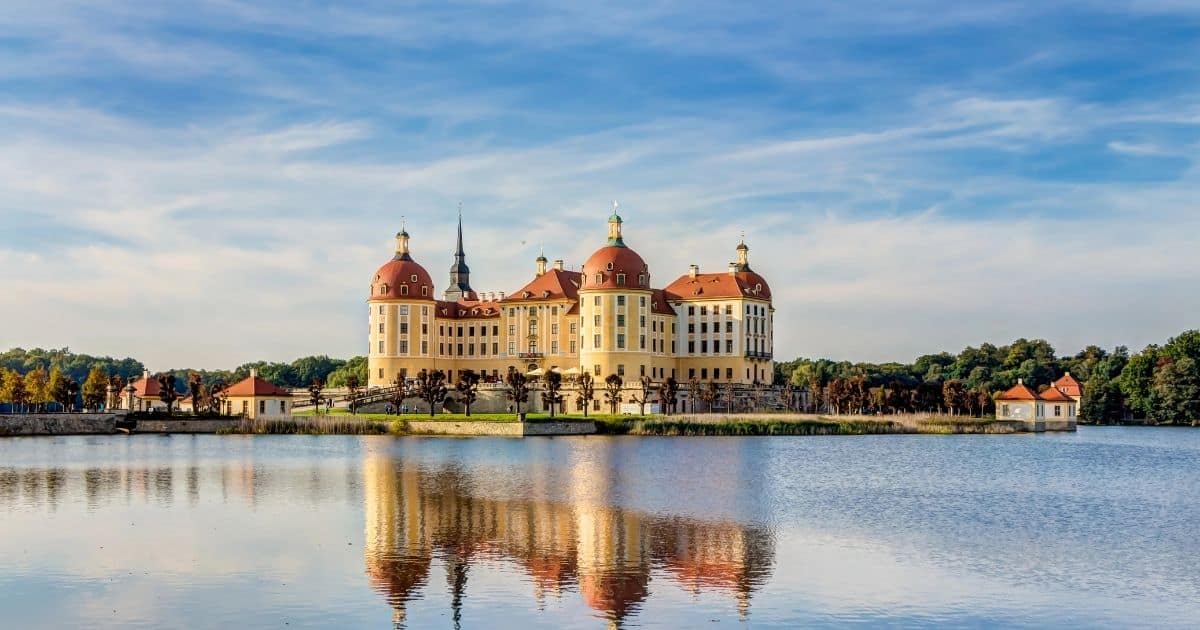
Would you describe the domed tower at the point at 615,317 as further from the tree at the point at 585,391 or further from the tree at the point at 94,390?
the tree at the point at 94,390

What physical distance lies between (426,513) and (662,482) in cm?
1158

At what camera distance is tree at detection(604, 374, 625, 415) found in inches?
3526

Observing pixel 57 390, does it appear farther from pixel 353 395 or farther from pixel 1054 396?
pixel 1054 396

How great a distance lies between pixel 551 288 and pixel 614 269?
10.6m

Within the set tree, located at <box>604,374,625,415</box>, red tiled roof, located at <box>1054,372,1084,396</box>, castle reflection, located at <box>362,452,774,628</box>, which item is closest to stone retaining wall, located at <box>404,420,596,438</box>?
tree, located at <box>604,374,625,415</box>

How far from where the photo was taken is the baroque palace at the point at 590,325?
329 feet

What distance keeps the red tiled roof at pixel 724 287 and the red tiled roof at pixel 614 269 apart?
6476 millimetres

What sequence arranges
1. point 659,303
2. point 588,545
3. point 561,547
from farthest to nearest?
point 659,303 < point 588,545 < point 561,547

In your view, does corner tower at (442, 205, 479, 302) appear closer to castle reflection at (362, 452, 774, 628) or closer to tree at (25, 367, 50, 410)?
tree at (25, 367, 50, 410)

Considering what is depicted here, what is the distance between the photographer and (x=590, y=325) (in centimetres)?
10050

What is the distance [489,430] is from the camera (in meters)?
74.2

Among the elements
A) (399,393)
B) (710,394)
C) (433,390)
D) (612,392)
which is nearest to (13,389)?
(399,393)

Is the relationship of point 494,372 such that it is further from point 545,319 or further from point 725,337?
point 725,337

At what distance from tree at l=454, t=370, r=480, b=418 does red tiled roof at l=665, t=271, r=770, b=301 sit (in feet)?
62.8
